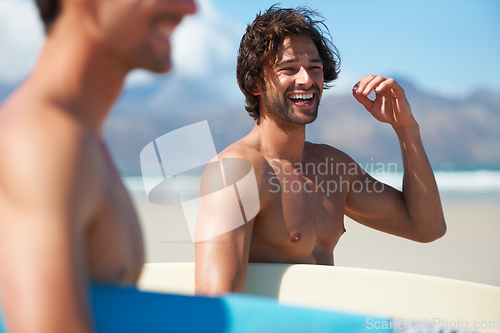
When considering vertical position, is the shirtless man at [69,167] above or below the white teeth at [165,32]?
below

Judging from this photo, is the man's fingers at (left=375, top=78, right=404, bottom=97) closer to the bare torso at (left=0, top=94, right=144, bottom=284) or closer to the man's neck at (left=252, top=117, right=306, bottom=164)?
the man's neck at (left=252, top=117, right=306, bottom=164)

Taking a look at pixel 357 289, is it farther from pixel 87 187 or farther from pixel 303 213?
pixel 87 187

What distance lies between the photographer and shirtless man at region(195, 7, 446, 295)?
6.52 feet

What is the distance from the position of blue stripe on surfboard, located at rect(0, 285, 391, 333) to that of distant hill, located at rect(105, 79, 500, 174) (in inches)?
758

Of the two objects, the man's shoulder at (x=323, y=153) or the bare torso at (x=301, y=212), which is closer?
the bare torso at (x=301, y=212)

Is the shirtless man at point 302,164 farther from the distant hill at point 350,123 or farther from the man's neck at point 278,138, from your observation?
the distant hill at point 350,123

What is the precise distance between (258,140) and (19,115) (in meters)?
1.62

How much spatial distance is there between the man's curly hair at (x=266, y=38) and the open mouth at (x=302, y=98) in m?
0.18

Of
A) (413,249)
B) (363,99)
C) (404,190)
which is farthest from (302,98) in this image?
(413,249)

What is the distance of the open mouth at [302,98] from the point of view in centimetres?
210

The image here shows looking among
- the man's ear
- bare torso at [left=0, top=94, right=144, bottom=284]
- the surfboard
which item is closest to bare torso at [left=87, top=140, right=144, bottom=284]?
bare torso at [left=0, top=94, right=144, bottom=284]

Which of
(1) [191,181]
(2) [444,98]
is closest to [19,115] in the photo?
(1) [191,181]

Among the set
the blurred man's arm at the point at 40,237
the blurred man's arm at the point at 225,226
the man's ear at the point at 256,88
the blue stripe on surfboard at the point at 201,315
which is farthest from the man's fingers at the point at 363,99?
the blurred man's arm at the point at 40,237

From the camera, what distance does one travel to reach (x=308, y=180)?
2.15 meters
